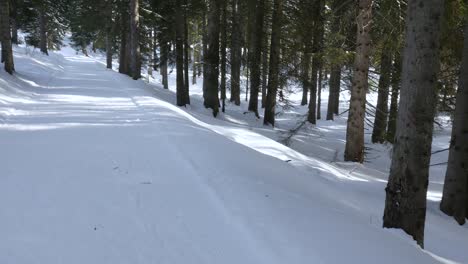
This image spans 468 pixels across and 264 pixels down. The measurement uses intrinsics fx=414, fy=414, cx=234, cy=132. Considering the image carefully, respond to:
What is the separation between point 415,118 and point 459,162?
13.2ft

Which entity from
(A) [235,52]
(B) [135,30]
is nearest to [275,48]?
(B) [135,30]

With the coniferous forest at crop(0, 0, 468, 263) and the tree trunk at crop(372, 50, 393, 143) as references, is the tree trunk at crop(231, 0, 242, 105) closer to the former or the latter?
the tree trunk at crop(372, 50, 393, 143)

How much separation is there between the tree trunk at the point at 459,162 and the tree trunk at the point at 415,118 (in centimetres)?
349

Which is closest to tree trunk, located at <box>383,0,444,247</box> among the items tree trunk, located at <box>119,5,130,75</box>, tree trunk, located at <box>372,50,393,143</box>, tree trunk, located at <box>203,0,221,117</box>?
tree trunk, located at <box>372,50,393,143</box>

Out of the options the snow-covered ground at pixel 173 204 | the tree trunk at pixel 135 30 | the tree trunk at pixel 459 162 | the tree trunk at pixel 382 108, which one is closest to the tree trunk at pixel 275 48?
the tree trunk at pixel 382 108

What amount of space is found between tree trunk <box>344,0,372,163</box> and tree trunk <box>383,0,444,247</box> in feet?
15.6

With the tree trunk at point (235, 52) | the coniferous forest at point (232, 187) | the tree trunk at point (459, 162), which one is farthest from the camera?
the tree trunk at point (235, 52)

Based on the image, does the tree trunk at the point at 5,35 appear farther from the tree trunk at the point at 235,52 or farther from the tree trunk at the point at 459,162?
the tree trunk at the point at 459,162

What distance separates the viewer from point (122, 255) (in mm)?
3438

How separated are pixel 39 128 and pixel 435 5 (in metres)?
7.16

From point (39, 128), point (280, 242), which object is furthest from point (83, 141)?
point (280, 242)

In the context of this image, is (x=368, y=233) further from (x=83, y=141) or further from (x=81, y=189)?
(x=83, y=141)

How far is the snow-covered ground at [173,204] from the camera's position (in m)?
3.57

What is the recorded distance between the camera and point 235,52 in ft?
89.0
